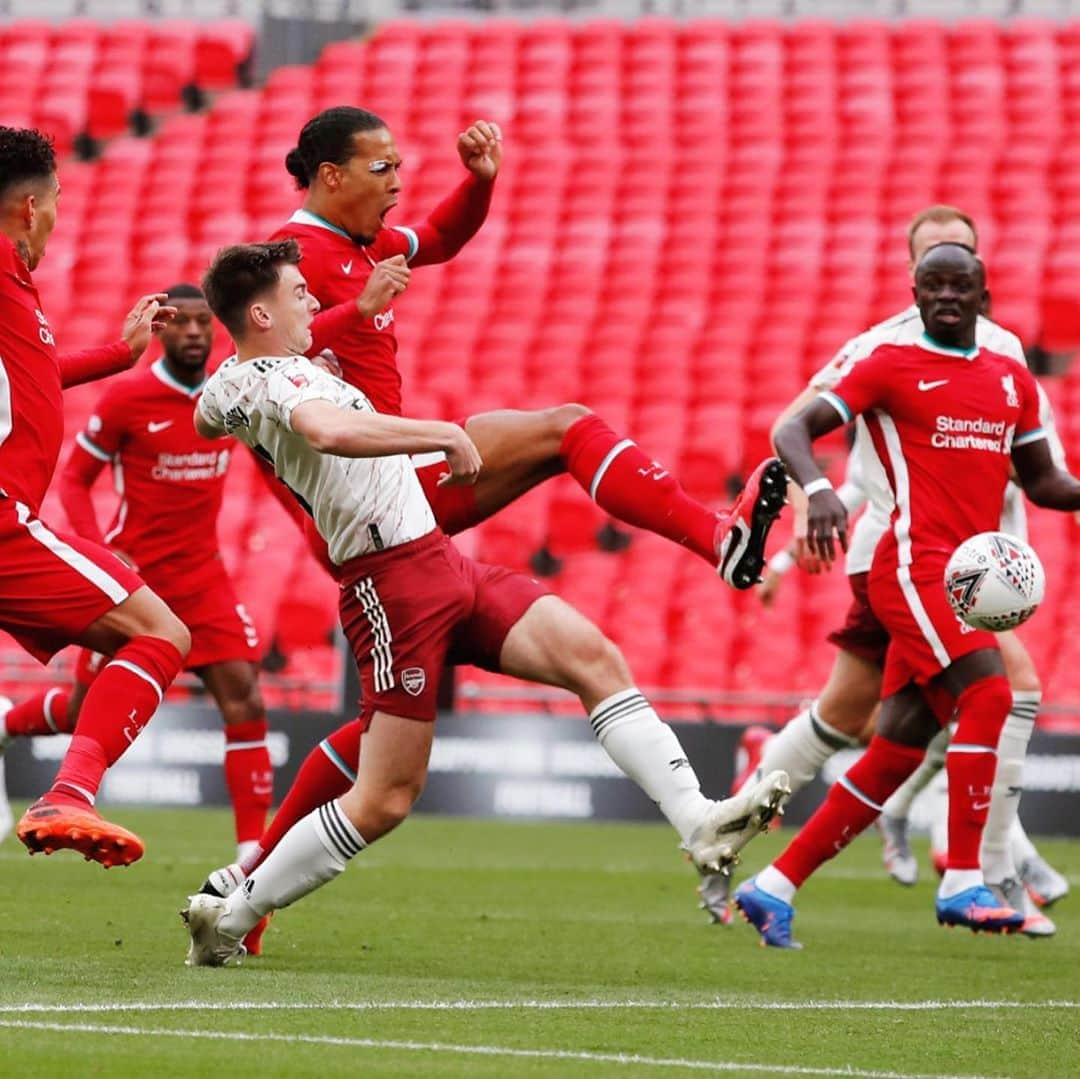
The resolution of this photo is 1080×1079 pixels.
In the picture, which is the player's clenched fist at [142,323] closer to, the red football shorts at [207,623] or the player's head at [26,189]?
the player's head at [26,189]

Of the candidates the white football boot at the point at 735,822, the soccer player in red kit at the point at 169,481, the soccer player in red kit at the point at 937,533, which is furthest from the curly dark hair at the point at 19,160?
the soccer player in red kit at the point at 169,481

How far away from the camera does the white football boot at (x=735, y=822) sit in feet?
18.5

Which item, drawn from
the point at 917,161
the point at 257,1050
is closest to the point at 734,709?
the point at 917,161

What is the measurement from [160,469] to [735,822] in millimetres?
4394

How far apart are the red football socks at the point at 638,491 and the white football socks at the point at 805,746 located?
188cm

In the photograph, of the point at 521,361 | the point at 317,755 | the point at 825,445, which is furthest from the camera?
the point at 521,361

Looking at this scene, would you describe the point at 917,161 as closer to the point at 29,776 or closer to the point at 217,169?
the point at 217,169

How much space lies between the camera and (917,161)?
20.7 meters

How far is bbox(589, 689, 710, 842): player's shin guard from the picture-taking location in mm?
6008

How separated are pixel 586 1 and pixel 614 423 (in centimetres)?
838

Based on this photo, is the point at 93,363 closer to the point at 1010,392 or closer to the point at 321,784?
the point at 321,784

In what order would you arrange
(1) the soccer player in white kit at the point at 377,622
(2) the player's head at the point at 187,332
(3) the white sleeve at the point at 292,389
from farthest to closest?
1. (2) the player's head at the point at 187,332
2. (1) the soccer player in white kit at the point at 377,622
3. (3) the white sleeve at the point at 292,389

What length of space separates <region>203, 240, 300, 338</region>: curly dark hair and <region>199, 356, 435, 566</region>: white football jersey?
15 centimetres

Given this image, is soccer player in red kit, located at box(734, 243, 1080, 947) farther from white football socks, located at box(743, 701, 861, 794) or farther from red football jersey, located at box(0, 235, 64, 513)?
red football jersey, located at box(0, 235, 64, 513)
